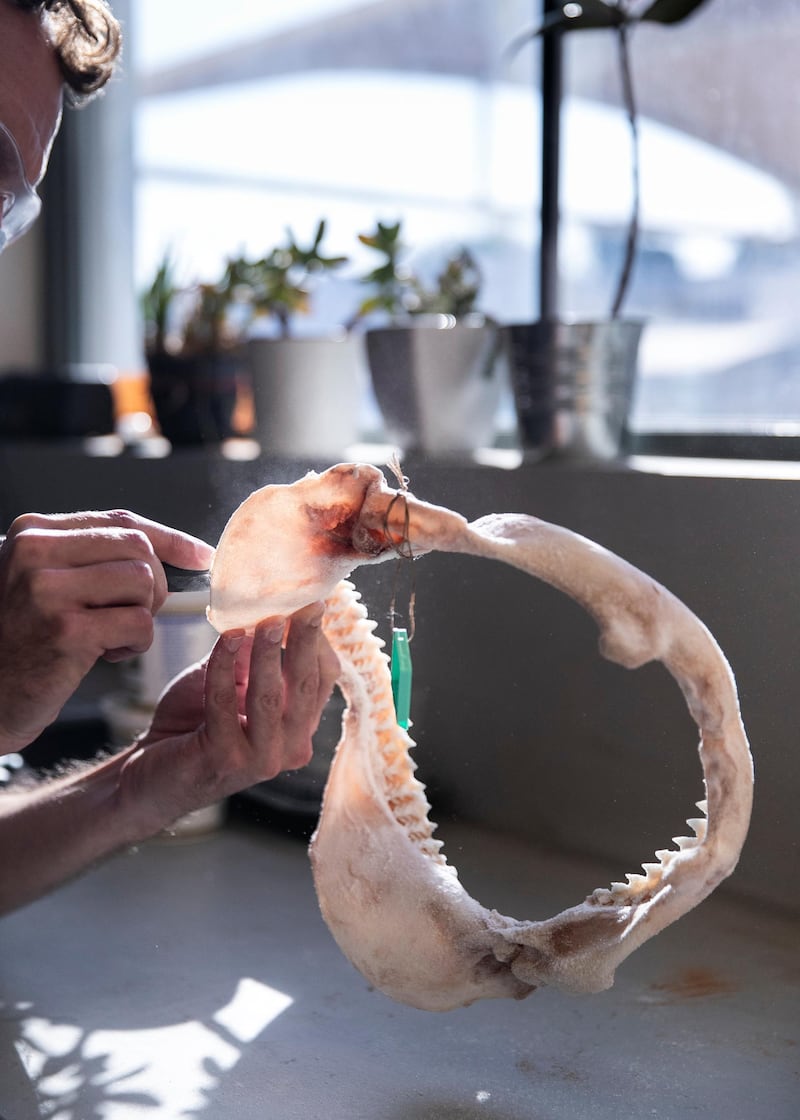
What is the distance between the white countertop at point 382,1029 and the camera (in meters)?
0.57

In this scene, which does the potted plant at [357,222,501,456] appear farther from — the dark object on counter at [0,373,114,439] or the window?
the dark object on counter at [0,373,114,439]

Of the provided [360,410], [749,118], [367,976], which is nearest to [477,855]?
[367,976]

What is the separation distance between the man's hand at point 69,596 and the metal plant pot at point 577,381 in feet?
1.36

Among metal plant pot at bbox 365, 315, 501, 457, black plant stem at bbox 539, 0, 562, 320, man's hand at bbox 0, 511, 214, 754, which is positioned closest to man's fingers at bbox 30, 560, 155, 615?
man's hand at bbox 0, 511, 214, 754

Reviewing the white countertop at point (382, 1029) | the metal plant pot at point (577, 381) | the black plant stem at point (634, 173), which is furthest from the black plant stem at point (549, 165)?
the white countertop at point (382, 1029)

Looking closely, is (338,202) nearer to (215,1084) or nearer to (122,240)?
(122,240)

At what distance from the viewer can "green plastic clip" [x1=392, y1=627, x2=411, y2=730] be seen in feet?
2.18

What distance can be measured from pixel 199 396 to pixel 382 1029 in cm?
110

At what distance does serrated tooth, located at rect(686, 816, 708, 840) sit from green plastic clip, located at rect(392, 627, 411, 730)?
17 centimetres

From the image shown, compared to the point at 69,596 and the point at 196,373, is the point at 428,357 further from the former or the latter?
the point at 196,373

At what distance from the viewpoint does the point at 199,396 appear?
62.8 inches

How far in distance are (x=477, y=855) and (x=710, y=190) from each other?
946 millimetres

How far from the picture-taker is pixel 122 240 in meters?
2.27

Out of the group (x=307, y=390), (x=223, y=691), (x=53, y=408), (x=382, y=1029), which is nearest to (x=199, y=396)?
(x=53, y=408)
